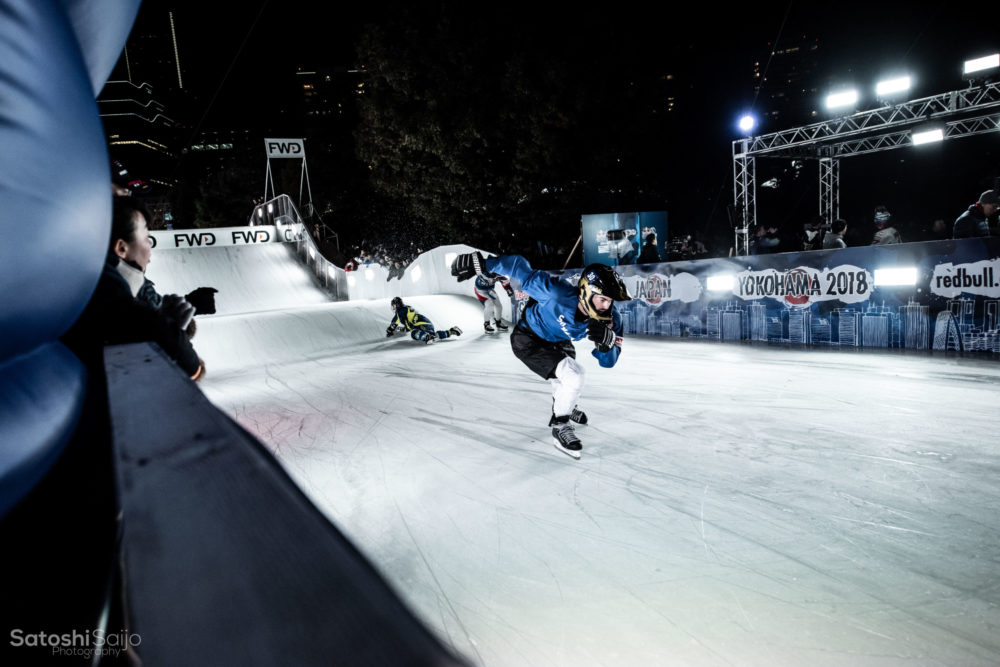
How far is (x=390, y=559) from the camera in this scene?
105 inches

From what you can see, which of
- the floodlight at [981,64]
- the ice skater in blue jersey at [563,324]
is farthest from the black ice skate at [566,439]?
the floodlight at [981,64]

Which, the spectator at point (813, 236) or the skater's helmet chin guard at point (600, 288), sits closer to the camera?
the skater's helmet chin guard at point (600, 288)

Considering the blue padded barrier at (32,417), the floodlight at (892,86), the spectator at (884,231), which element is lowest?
the blue padded barrier at (32,417)

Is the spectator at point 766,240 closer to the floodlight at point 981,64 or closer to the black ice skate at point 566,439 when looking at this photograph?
the floodlight at point 981,64

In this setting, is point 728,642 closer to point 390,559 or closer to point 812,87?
point 390,559

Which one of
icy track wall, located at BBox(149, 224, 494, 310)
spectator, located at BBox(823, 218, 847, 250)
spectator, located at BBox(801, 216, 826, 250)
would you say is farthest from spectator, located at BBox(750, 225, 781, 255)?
icy track wall, located at BBox(149, 224, 494, 310)

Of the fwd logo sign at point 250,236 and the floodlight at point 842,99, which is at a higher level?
the floodlight at point 842,99

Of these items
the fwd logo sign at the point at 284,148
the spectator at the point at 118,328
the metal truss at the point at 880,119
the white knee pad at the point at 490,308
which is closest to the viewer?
the spectator at the point at 118,328

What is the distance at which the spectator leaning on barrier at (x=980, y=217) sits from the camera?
23.8 feet

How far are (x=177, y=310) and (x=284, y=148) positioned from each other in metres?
23.7

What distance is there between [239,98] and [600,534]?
4125 centimetres

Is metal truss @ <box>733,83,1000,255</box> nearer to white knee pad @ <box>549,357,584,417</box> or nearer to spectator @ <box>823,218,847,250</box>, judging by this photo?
spectator @ <box>823,218,847,250</box>

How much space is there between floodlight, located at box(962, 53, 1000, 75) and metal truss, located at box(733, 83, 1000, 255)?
63cm

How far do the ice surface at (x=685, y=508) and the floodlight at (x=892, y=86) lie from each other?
8.82m
